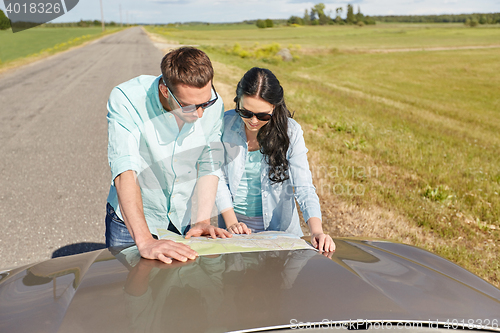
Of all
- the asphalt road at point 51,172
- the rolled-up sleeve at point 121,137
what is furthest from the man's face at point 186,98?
the asphalt road at point 51,172

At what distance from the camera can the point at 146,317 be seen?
3.68 feet

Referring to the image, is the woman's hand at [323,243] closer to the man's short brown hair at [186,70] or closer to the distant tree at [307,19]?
the man's short brown hair at [186,70]

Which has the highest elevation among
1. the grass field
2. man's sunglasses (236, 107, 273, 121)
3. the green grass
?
Answer: the green grass

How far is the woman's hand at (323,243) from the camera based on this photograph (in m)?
1.86

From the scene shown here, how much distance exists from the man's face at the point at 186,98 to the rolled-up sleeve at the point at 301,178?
75cm

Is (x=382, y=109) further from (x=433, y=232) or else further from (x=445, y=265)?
(x=445, y=265)

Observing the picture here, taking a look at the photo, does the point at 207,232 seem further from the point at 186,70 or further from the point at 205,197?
the point at 186,70

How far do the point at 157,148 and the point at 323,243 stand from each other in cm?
106

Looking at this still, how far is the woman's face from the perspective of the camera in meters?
2.45

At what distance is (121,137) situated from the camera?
1.95 metres

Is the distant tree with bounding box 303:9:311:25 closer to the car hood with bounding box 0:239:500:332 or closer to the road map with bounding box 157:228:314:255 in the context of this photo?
the road map with bounding box 157:228:314:255

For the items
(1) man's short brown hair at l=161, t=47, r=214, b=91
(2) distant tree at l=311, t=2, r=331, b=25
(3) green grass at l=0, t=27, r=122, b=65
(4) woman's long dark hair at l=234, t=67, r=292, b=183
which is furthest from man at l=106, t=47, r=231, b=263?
(2) distant tree at l=311, t=2, r=331, b=25

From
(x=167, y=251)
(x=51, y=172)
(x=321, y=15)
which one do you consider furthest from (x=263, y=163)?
(x=321, y=15)

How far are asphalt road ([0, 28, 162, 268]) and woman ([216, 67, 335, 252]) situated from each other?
177 centimetres
